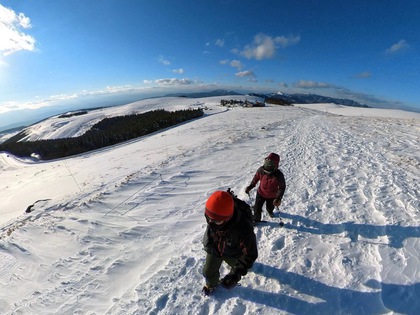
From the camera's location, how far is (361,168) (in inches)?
395

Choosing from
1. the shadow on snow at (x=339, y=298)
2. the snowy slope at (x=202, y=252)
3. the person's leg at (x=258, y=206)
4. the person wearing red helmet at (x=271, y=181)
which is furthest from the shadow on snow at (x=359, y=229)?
the shadow on snow at (x=339, y=298)

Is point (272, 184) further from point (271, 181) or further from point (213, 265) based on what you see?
point (213, 265)

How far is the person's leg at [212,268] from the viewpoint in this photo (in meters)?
3.93

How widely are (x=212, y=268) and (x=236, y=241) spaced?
0.78 meters

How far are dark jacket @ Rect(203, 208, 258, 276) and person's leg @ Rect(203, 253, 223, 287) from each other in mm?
127

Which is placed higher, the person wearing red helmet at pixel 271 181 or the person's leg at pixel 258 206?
the person wearing red helmet at pixel 271 181

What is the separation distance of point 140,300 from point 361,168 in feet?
32.3

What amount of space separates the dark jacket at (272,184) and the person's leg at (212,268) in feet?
7.80

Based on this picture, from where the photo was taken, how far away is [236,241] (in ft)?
11.9

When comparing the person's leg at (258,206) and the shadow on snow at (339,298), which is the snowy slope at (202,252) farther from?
the person's leg at (258,206)

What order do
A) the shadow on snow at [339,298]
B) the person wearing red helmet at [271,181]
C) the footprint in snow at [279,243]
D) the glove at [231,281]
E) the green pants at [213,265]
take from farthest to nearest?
1. the person wearing red helmet at [271,181]
2. the footprint in snow at [279,243]
3. the glove at [231,281]
4. the green pants at [213,265]
5. the shadow on snow at [339,298]

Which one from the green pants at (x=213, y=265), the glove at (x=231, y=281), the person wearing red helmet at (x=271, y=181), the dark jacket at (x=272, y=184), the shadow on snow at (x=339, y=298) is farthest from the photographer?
the dark jacket at (x=272, y=184)

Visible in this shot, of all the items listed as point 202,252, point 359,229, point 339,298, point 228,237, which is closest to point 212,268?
point 228,237

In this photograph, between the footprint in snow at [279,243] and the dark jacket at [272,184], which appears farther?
the dark jacket at [272,184]
